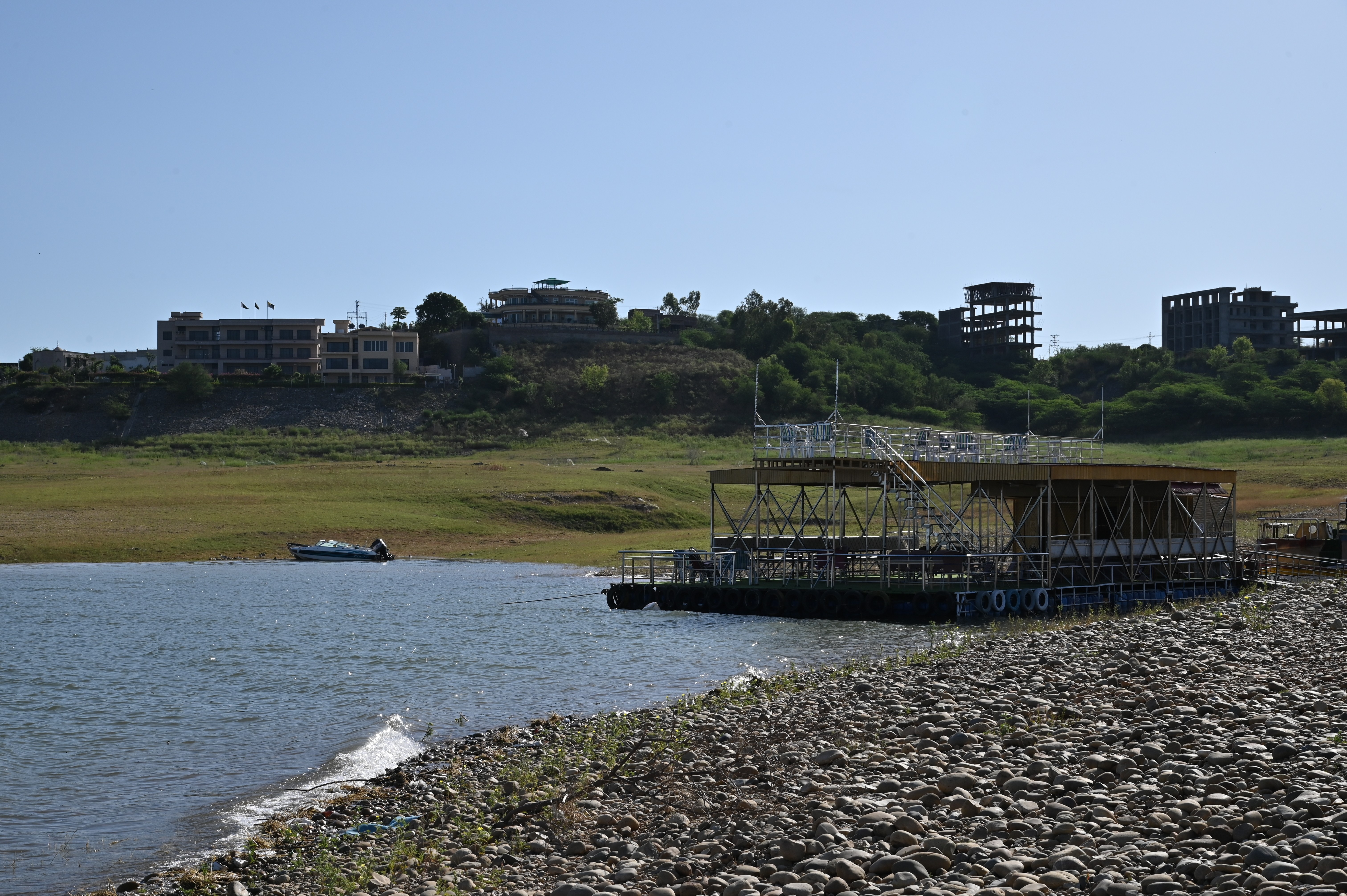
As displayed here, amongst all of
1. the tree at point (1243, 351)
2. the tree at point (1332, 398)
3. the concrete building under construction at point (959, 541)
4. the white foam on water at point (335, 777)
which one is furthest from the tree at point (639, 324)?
the white foam on water at point (335, 777)

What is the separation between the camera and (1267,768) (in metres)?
13.8

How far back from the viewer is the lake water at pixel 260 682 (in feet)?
55.3

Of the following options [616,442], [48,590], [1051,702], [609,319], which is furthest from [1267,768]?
[609,319]

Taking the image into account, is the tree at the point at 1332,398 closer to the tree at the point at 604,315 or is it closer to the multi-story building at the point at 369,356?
the tree at the point at 604,315

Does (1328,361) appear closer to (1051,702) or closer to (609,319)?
(609,319)

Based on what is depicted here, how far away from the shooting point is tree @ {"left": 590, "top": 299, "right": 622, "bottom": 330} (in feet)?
580

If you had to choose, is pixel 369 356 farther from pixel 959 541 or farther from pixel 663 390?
pixel 959 541

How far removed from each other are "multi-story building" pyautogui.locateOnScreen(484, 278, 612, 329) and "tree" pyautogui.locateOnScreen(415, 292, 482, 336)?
16.5ft

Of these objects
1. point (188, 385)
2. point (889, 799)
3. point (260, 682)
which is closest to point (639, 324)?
point (188, 385)

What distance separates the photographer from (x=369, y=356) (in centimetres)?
15662

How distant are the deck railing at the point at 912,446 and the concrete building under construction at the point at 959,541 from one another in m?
0.08

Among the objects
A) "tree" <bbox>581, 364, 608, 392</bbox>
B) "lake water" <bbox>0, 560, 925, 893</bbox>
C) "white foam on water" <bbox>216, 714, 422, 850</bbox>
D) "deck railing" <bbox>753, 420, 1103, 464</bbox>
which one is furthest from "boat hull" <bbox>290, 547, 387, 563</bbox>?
"tree" <bbox>581, 364, 608, 392</bbox>

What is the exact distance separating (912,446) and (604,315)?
138092mm

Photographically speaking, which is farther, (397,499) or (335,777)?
(397,499)
